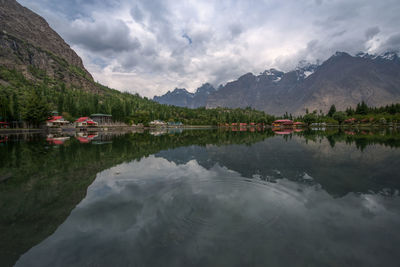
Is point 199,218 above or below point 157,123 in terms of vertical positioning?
below

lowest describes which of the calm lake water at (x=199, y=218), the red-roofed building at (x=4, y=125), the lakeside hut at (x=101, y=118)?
the calm lake water at (x=199, y=218)

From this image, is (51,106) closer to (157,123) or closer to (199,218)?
(157,123)

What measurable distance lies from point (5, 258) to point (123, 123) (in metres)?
113

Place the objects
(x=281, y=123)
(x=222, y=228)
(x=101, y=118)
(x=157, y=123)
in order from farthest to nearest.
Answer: (x=281, y=123) → (x=157, y=123) → (x=101, y=118) → (x=222, y=228)

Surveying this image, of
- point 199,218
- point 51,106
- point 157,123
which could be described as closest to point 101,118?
point 51,106

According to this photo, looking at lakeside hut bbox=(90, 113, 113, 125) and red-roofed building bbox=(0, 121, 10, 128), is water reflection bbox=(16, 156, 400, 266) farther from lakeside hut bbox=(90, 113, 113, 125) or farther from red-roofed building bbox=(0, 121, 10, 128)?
lakeside hut bbox=(90, 113, 113, 125)

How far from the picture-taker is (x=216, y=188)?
30.8 feet

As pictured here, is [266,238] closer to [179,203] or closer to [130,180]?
[179,203]

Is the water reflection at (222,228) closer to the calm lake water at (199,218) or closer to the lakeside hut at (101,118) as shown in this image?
the calm lake water at (199,218)

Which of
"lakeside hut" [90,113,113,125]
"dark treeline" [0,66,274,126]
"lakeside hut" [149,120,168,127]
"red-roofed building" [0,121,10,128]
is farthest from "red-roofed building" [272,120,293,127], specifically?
"red-roofed building" [0,121,10,128]

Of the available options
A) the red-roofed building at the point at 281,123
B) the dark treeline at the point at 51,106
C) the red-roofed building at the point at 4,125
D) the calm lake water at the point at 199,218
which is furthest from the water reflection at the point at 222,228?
the red-roofed building at the point at 281,123

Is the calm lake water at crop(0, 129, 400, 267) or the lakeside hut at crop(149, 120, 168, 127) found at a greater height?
the lakeside hut at crop(149, 120, 168, 127)

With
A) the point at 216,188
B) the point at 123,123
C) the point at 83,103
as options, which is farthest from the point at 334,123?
the point at 83,103

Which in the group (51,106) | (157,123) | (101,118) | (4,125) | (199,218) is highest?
(51,106)
